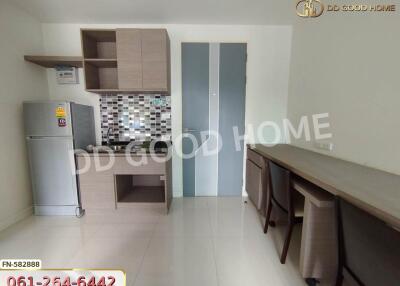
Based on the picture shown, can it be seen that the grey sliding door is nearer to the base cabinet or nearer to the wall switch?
the wall switch

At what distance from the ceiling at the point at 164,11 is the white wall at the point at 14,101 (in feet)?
0.84

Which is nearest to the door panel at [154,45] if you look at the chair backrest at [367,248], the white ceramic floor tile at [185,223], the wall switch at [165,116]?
the wall switch at [165,116]

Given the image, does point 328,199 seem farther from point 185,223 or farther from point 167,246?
point 185,223

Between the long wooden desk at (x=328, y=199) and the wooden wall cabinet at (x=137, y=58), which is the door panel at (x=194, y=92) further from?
the long wooden desk at (x=328, y=199)

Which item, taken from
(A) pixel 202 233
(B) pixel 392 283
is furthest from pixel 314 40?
(A) pixel 202 233

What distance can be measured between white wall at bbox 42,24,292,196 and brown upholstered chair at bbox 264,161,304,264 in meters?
1.30

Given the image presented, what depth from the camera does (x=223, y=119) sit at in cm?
283

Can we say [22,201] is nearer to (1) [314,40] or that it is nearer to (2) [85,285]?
(2) [85,285]

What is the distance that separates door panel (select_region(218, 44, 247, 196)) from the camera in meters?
2.72

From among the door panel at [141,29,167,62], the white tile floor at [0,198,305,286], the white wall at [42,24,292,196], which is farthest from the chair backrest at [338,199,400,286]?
the door panel at [141,29,167,62]

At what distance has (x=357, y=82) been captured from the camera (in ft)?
5.50

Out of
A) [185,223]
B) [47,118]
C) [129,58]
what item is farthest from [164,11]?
[185,223]

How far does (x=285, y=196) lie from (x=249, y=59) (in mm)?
2014

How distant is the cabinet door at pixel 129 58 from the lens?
2.31 metres
